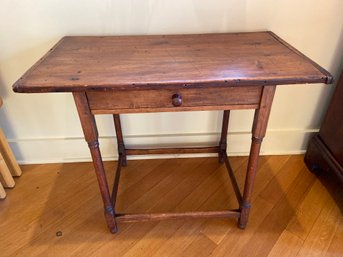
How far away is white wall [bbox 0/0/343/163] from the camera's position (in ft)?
3.84

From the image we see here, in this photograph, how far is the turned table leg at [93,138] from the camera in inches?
32.9

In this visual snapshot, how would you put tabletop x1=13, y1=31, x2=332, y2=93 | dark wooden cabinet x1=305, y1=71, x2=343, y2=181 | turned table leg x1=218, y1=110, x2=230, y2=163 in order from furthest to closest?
turned table leg x1=218, y1=110, x2=230, y2=163 → dark wooden cabinet x1=305, y1=71, x2=343, y2=181 → tabletop x1=13, y1=31, x2=332, y2=93

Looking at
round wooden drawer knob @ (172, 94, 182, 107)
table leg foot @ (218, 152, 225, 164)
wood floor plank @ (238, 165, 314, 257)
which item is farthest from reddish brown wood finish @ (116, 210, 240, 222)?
round wooden drawer knob @ (172, 94, 182, 107)

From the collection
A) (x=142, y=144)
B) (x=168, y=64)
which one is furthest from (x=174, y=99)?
(x=142, y=144)

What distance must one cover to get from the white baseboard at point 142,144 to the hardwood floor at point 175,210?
0.05 metres

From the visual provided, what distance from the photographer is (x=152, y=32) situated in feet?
4.00

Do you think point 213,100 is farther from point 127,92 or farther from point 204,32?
point 204,32

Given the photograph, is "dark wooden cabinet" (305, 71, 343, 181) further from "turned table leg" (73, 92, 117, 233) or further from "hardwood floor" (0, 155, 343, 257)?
"turned table leg" (73, 92, 117, 233)

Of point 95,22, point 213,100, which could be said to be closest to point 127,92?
point 213,100

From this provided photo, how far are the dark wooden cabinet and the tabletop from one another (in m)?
0.51

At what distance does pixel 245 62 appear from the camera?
89 cm

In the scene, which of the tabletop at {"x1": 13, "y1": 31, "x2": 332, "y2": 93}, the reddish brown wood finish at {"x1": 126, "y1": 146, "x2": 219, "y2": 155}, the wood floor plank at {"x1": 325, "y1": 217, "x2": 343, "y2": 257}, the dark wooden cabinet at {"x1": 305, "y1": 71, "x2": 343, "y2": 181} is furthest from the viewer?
the reddish brown wood finish at {"x1": 126, "y1": 146, "x2": 219, "y2": 155}

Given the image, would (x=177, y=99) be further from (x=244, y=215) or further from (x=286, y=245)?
(x=286, y=245)

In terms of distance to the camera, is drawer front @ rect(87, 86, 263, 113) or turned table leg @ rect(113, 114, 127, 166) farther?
turned table leg @ rect(113, 114, 127, 166)
